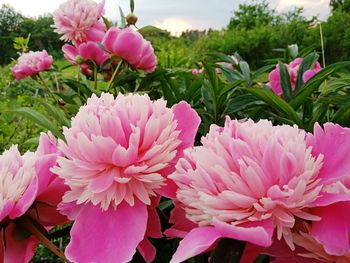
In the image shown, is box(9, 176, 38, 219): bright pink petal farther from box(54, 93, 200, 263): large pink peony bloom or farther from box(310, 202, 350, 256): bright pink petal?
box(310, 202, 350, 256): bright pink petal

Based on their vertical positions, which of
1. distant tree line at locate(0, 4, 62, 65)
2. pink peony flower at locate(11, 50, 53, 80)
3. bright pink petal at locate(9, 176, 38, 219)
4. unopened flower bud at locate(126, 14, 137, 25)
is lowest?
bright pink petal at locate(9, 176, 38, 219)

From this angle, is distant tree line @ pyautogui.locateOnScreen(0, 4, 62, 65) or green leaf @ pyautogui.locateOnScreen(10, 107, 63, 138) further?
distant tree line @ pyautogui.locateOnScreen(0, 4, 62, 65)

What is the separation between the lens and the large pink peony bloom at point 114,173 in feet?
0.94

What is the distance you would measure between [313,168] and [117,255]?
0.37 feet

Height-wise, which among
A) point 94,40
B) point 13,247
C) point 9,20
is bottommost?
point 13,247

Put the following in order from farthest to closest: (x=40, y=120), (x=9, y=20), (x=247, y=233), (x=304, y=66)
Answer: (x=9, y=20) < (x=304, y=66) < (x=40, y=120) < (x=247, y=233)

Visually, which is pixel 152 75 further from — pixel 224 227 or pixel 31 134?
pixel 31 134

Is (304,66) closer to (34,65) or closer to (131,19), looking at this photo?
(131,19)

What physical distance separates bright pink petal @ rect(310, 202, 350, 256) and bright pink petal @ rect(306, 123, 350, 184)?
0.05 feet

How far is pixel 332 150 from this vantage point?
0.92 feet

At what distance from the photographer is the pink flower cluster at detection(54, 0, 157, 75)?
80 cm

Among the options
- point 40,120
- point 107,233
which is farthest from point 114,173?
point 40,120

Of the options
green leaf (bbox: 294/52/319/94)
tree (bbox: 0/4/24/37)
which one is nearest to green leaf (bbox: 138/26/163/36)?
green leaf (bbox: 294/52/319/94)

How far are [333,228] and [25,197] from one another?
0.58 ft
